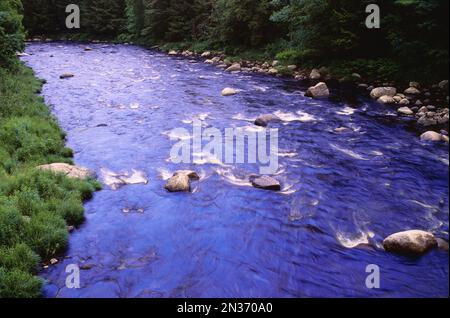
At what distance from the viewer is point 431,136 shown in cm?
1284

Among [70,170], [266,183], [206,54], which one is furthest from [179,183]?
[206,54]

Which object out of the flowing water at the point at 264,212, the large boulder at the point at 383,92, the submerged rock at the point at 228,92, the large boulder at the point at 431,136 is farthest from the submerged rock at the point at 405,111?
the submerged rock at the point at 228,92

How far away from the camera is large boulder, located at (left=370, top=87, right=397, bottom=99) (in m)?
18.0

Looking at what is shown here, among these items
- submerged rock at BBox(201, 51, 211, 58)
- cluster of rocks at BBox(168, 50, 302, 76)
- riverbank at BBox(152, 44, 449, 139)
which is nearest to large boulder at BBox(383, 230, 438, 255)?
riverbank at BBox(152, 44, 449, 139)

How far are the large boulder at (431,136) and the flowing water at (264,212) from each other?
0.68 ft

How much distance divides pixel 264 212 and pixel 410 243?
9.67 feet

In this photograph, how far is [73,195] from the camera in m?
9.28

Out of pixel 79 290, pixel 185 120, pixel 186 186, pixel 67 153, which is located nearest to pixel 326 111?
pixel 185 120

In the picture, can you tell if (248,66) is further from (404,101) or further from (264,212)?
(264,212)

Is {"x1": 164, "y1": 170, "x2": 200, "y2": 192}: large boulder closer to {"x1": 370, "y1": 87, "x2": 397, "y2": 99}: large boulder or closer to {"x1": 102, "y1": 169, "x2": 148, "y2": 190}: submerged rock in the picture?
{"x1": 102, "y1": 169, "x2": 148, "y2": 190}: submerged rock

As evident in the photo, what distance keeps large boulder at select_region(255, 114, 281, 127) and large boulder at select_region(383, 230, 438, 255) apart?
26.8ft

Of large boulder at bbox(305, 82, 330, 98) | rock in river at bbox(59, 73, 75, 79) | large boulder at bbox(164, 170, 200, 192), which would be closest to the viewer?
large boulder at bbox(164, 170, 200, 192)

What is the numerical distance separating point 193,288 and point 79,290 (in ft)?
6.01

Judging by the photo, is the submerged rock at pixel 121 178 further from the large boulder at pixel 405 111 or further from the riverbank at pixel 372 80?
the large boulder at pixel 405 111
